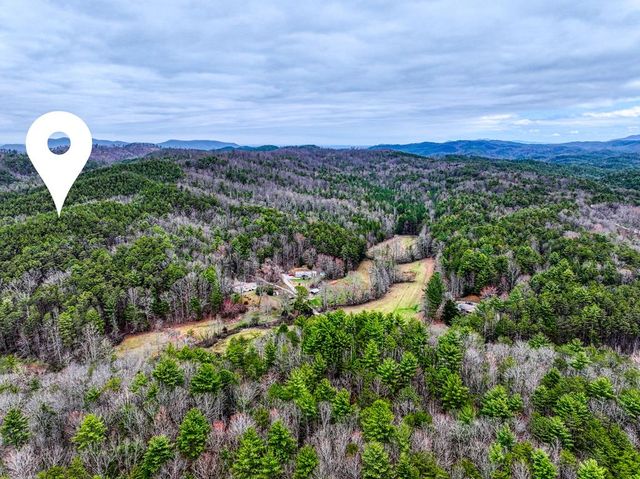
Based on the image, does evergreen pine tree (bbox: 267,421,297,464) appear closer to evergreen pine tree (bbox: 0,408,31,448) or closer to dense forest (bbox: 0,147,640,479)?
dense forest (bbox: 0,147,640,479)

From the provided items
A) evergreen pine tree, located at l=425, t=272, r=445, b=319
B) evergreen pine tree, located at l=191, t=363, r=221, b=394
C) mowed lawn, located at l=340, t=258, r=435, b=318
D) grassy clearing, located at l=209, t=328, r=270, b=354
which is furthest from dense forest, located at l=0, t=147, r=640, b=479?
mowed lawn, located at l=340, t=258, r=435, b=318

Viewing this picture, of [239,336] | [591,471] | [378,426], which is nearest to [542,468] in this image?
[591,471]

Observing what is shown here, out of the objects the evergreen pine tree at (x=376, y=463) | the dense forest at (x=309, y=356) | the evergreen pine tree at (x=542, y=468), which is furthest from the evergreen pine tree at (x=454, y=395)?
the evergreen pine tree at (x=376, y=463)

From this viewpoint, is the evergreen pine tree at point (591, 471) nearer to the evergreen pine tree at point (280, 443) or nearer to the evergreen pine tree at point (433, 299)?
the evergreen pine tree at point (280, 443)

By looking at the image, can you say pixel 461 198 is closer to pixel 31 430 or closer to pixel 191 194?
pixel 191 194

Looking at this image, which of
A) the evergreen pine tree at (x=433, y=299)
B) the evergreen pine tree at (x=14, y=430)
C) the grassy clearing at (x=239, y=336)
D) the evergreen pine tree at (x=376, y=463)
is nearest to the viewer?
the evergreen pine tree at (x=376, y=463)

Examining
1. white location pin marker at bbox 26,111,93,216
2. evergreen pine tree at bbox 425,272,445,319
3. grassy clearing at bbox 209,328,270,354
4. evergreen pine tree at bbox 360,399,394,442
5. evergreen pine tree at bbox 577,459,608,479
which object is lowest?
grassy clearing at bbox 209,328,270,354
